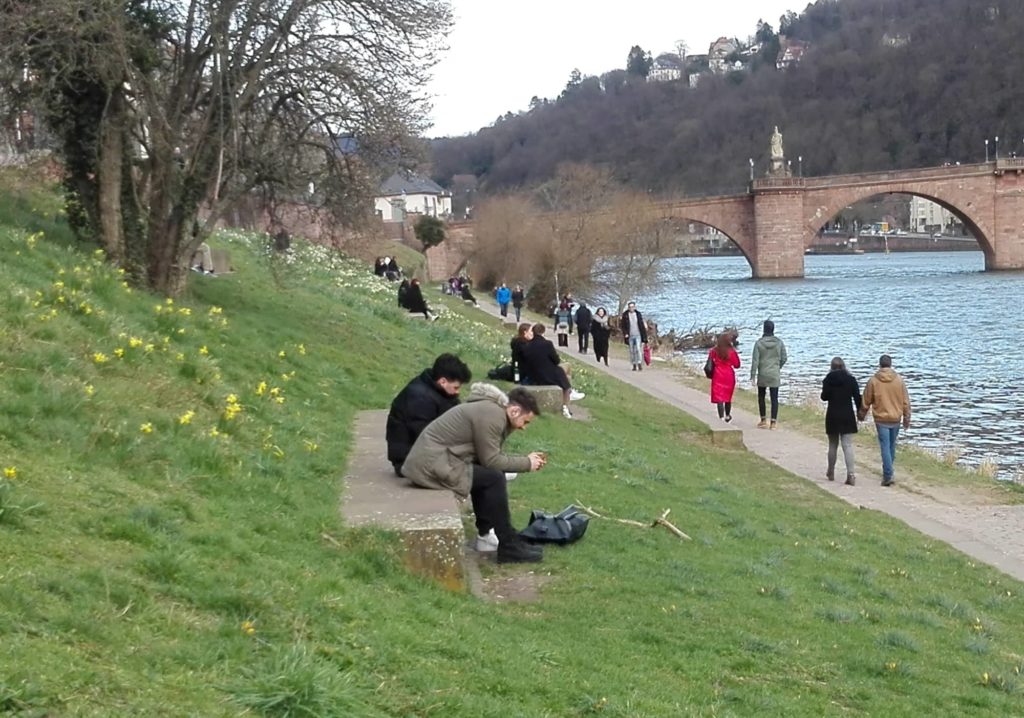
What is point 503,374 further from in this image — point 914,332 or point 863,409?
point 914,332

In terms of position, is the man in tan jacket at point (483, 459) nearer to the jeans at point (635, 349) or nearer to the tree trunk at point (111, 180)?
the tree trunk at point (111, 180)

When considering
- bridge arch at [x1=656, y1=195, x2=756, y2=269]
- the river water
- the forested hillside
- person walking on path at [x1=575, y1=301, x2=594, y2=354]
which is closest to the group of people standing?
the river water

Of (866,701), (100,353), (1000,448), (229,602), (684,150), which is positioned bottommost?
(1000,448)

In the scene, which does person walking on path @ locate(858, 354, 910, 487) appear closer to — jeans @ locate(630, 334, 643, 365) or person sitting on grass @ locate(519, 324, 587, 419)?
person sitting on grass @ locate(519, 324, 587, 419)

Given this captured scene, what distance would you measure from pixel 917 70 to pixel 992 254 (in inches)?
2642

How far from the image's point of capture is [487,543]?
7344 mm

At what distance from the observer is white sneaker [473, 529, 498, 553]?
7.34m

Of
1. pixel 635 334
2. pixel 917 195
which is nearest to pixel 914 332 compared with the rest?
pixel 635 334

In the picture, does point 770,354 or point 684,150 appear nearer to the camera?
point 770,354

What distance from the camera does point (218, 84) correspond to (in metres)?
14.1

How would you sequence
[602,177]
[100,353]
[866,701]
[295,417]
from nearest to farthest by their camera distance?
[866,701], [100,353], [295,417], [602,177]

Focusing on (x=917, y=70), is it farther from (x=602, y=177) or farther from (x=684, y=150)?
(x=602, y=177)

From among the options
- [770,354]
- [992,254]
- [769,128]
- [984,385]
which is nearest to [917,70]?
[769,128]

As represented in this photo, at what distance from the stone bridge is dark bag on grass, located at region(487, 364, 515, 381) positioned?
6631cm
